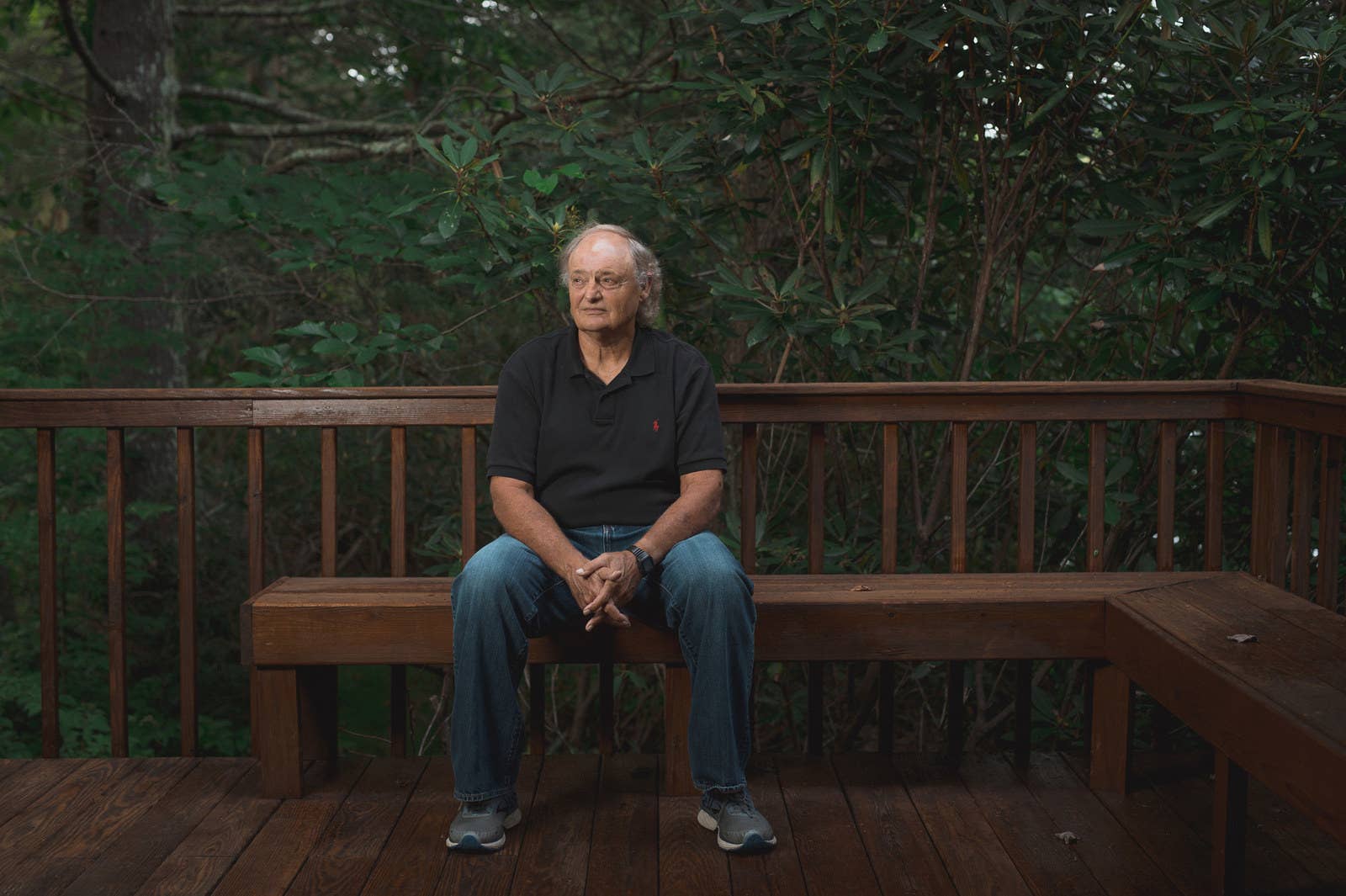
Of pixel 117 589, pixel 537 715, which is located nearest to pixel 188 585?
pixel 117 589

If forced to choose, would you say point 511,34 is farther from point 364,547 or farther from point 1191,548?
point 1191,548

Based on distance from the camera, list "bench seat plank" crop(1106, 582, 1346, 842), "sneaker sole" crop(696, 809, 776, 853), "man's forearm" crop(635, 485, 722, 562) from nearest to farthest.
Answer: "bench seat plank" crop(1106, 582, 1346, 842)
"sneaker sole" crop(696, 809, 776, 853)
"man's forearm" crop(635, 485, 722, 562)

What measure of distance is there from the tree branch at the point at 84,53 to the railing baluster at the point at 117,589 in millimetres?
3287

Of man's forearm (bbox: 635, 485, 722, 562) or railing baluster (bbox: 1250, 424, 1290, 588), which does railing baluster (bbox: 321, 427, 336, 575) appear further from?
railing baluster (bbox: 1250, 424, 1290, 588)

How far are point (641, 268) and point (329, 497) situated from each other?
3.02 feet

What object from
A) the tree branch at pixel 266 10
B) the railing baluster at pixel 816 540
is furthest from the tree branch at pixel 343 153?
the railing baluster at pixel 816 540

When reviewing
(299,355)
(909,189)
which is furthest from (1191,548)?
(299,355)

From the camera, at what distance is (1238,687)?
78.5 inches

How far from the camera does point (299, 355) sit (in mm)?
4020

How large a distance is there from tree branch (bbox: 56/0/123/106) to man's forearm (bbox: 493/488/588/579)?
160 inches

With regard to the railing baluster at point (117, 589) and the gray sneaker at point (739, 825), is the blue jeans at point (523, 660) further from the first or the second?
the railing baluster at point (117, 589)

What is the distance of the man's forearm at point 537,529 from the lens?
96.4 inches

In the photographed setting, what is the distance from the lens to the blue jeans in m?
2.40

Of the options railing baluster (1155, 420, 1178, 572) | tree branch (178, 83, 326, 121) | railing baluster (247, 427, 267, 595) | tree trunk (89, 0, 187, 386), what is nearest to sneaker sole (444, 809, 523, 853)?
railing baluster (247, 427, 267, 595)
